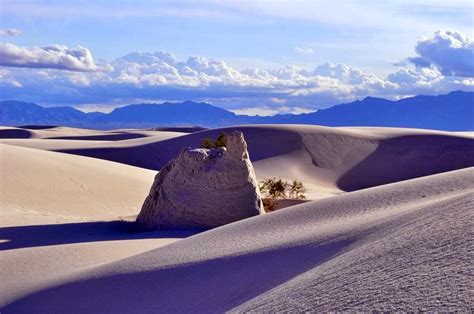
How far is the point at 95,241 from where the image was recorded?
1598 cm

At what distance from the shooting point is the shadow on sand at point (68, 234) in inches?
625

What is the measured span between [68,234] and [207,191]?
3343 millimetres

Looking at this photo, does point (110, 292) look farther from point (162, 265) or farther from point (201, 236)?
point (201, 236)

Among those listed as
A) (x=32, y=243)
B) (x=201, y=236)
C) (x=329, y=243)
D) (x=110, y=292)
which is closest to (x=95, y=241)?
(x=32, y=243)

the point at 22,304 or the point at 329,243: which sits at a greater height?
the point at 329,243

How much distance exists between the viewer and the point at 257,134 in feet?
182

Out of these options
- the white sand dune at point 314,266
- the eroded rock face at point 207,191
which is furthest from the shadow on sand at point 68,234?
the white sand dune at point 314,266

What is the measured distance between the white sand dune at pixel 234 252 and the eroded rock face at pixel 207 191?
72 cm

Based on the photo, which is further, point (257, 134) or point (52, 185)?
point (257, 134)

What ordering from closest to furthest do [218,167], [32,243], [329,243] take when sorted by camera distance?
[329,243], [32,243], [218,167]

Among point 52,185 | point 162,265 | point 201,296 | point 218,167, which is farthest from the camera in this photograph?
point 52,185

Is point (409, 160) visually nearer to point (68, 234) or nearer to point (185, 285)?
point (68, 234)

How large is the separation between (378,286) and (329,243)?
3829mm

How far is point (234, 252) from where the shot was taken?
36.9 feet
